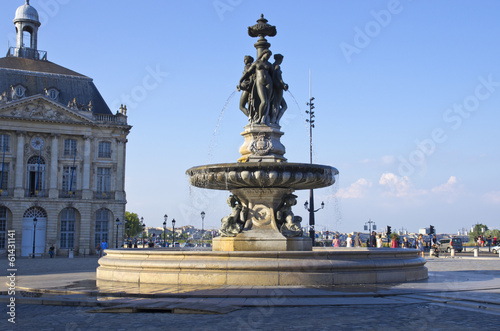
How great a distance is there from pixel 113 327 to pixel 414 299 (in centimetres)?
534

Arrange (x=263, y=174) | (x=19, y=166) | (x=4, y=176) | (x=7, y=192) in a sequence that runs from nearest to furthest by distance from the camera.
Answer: (x=263, y=174)
(x=7, y=192)
(x=4, y=176)
(x=19, y=166)

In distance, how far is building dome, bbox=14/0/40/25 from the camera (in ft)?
204

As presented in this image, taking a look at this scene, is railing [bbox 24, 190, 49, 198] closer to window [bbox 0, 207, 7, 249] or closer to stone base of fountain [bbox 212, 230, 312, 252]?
window [bbox 0, 207, 7, 249]

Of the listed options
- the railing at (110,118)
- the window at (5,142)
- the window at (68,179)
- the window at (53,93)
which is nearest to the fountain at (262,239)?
the window at (68,179)

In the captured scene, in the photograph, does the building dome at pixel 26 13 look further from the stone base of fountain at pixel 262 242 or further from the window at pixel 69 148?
the stone base of fountain at pixel 262 242

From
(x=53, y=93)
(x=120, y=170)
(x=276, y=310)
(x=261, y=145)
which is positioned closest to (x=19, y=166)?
(x=53, y=93)

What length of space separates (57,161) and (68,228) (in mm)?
6661

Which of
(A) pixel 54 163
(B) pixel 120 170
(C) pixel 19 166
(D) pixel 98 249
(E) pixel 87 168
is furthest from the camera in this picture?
(B) pixel 120 170

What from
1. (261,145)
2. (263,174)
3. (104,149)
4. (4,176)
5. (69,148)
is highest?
(104,149)

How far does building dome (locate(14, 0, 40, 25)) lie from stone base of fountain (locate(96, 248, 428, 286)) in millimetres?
57567

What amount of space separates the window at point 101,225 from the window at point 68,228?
2.24 m

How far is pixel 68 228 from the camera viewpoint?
53.9 metres

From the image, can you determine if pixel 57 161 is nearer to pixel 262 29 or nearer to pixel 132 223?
pixel 262 29

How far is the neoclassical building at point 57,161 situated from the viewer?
172 ft
